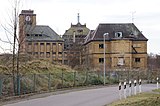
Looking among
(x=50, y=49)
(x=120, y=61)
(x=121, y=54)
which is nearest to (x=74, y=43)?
(x=50, y=49)

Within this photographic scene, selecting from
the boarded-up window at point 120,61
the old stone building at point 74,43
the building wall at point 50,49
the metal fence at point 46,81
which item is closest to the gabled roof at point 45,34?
the building wall at point 50,49

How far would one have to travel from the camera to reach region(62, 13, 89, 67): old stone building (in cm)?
9473

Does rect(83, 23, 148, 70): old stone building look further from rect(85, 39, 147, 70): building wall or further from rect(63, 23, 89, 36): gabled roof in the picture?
rect(63, 23, 89, 36): gabled roof

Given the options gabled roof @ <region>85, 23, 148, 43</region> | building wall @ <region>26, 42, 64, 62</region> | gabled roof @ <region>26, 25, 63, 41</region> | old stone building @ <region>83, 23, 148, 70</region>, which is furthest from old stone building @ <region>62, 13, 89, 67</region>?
gabled roof @ <region>85, 23, 148, 43</region>

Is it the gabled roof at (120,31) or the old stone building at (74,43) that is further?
the gabled roof at (120,31)

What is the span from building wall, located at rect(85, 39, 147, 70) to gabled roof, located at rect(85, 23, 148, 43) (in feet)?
3.19

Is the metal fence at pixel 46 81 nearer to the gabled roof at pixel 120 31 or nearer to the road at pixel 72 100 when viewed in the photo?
the road at pixel 72 100

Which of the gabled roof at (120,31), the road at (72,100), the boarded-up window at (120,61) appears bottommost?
Result: the road at (72,100)

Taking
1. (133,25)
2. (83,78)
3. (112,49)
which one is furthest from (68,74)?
(133,25)

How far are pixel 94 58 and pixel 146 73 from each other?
26030 millimetres

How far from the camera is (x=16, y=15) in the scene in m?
30.7

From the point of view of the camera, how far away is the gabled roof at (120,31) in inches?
3735

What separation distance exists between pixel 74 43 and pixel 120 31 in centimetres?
1442

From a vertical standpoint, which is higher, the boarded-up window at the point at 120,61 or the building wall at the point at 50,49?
the building wall at the point at 50,49
